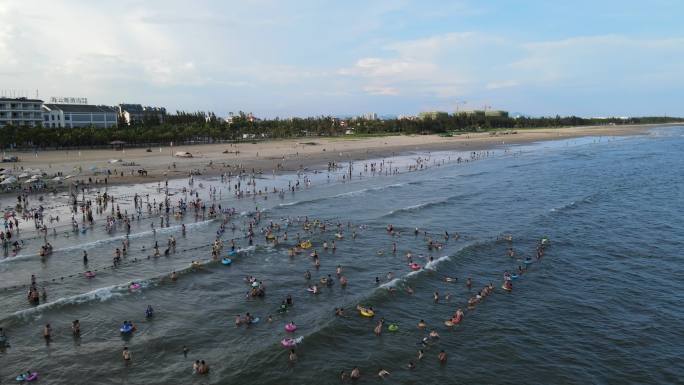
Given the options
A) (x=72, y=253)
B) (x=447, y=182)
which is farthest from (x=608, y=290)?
(x=447, y=182)

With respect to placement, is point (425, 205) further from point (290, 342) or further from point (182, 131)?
point (182, 131)

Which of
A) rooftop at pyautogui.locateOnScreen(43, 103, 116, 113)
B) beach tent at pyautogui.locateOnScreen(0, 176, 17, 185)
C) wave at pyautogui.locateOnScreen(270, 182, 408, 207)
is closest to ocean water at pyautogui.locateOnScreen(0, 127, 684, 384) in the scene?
wave at pyautogui.locateOnScreen(270, 182, 408, 207)

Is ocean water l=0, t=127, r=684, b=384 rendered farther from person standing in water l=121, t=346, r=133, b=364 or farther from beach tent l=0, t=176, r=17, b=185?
beach tent l=0, t=176, r=17, b=185

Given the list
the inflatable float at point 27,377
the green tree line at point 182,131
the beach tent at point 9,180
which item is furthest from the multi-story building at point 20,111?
the inflatable float at point 27,377

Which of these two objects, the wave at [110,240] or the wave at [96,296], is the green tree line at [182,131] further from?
the wave at [96,296]

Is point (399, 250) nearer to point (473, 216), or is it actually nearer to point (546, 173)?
point (473, 216)

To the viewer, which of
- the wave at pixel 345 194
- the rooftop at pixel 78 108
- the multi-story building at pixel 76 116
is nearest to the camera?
the wave at pixel 345 194
